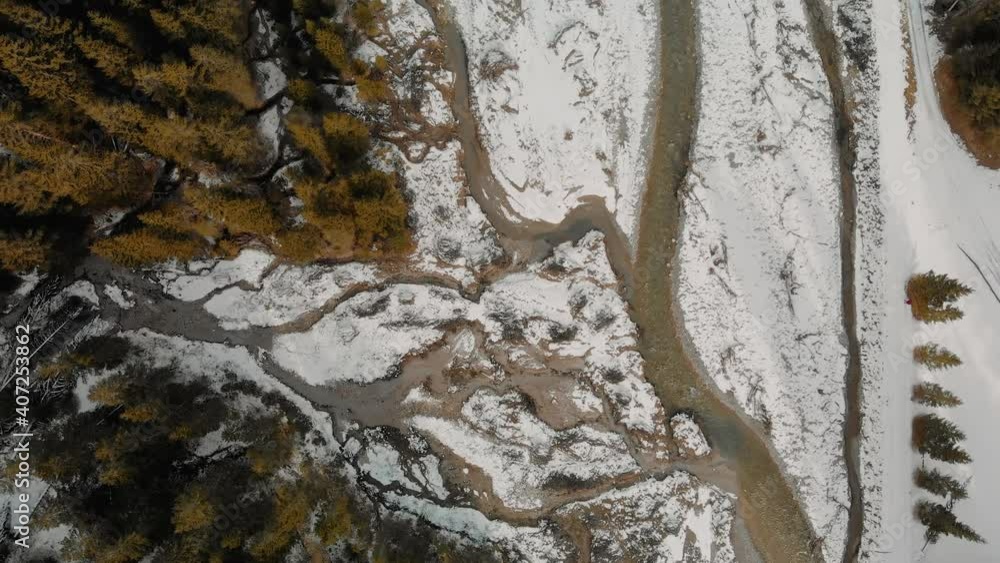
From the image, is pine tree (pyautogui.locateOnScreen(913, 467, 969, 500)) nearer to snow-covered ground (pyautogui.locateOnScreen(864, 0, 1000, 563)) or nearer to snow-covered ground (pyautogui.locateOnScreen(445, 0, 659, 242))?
snow-covered ground (pyautogui.locateOnScreen(864, 0, 1000, 563))

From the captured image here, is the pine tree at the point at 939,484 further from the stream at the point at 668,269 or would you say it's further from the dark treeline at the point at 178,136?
the dark treeline at the point at 178,136

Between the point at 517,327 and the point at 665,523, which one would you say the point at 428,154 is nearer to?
the point at 517,327

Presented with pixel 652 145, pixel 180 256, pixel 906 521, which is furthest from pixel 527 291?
pixel 906 521

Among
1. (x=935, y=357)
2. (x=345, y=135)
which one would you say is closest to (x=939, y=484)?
(x=935, y=357)

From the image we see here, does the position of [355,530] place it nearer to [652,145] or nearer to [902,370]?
[652,145]

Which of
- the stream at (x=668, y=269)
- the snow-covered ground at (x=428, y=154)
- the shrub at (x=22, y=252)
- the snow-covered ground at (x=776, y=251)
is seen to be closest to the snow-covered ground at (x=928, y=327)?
the snow-covered ground at (x=776, y=251)

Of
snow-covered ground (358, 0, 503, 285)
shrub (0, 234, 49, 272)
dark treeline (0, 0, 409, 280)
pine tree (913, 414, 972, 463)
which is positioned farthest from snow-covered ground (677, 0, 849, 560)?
shrub (0, 234, 49, 272)
